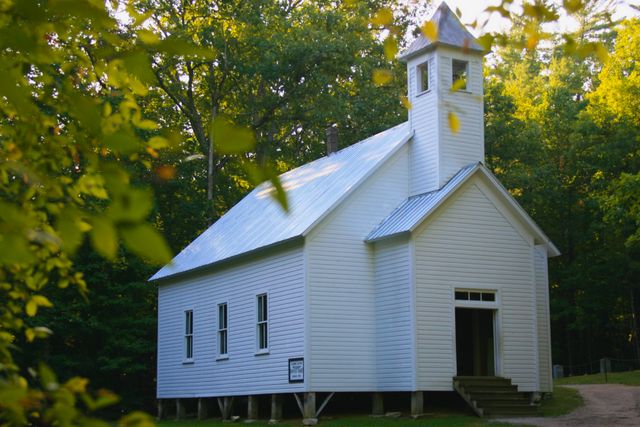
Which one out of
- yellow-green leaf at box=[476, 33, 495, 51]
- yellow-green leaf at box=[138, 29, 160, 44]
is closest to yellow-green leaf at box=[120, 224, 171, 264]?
yellow-green leaf at box=[138, 29, 160, 44]

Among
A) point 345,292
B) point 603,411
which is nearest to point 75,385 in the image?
point 345,292

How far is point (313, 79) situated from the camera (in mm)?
41094

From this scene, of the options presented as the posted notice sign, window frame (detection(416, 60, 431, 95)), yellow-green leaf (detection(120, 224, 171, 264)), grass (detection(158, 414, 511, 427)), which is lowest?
grass (detection(158, 414, 511, 427))

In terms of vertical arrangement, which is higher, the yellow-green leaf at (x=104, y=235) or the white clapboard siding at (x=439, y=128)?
the white clapboard siding at (x=439, y=128)

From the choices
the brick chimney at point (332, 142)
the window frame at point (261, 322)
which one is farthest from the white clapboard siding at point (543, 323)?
the window frame at point (261, 322)

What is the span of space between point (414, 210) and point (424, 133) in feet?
7.82

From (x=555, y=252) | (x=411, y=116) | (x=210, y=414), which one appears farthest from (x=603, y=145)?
(x=210, y=414)

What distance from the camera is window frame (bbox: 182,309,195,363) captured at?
29.1m

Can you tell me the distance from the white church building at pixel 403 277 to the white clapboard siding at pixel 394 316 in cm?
4

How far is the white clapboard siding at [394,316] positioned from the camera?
74.3ft

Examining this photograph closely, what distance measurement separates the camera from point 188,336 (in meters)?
29.2

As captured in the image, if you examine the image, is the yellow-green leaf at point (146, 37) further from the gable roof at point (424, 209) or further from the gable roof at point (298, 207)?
the gable roof at point (424, 209)

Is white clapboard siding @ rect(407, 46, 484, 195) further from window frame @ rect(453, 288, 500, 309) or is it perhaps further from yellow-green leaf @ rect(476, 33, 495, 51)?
yellow-green leaf @ rect(476, 33, 495, 51)

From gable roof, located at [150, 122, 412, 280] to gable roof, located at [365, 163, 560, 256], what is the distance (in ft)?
3.99
